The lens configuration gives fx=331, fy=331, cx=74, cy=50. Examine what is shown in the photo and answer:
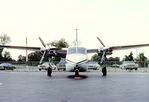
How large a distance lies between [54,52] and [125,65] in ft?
74.7

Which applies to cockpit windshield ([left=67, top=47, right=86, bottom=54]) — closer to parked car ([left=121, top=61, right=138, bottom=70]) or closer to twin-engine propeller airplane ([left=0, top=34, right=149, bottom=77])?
twin-engine propeller airplane ([left=0, top=34, right=149, bottom=77])

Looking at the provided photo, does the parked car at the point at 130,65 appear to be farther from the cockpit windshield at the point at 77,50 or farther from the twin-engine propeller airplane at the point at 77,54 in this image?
the cockpit windshield at the point at 77,50

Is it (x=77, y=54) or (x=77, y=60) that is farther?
(x=77, y=54)

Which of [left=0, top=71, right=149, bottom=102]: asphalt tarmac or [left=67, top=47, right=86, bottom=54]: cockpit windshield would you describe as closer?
[left=0, top=71, right=149, bottom=102]: asphalt tarmac

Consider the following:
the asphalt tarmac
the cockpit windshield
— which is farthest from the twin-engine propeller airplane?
the asphalt tarmac

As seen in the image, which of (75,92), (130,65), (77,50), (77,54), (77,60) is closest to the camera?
(75,92)

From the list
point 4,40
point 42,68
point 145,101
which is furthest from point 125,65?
point 4,40

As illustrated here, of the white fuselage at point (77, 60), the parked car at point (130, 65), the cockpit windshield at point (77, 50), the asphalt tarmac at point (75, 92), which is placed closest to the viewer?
the asphalt tarmac at point (75, 92)

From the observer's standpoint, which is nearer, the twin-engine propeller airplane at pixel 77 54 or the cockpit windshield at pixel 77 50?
the twin-engine propeller airplane at pixel 77 54

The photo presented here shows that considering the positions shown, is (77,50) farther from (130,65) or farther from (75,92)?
(130,65)

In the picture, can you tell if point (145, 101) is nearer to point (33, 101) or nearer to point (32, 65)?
point (33, 101)

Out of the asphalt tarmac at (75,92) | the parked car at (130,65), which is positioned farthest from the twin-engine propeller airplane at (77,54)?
the parked car at (130,65)

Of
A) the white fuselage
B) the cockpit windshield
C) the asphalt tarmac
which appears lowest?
the asphalt tarmac

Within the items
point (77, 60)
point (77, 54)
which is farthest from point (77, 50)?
point (77, 60)
